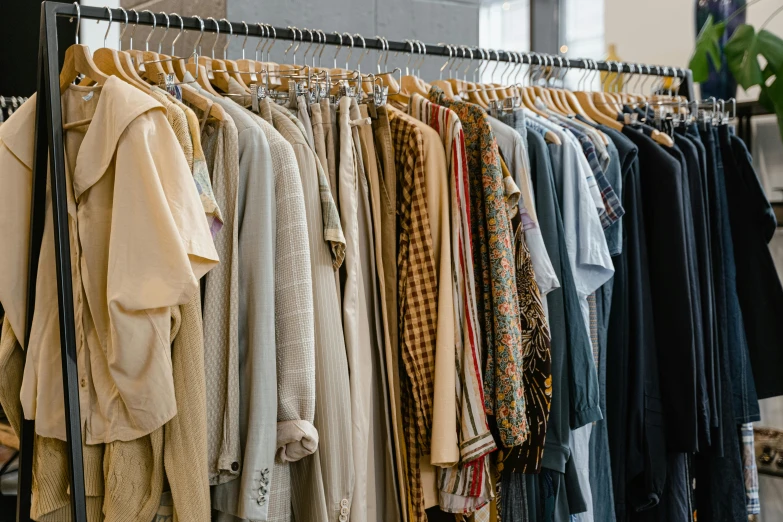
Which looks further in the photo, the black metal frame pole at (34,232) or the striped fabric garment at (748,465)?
the striped fabric garment at (748,465)

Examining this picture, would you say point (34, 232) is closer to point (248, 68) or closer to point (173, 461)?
point (173, 461)

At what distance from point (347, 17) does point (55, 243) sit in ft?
4.43

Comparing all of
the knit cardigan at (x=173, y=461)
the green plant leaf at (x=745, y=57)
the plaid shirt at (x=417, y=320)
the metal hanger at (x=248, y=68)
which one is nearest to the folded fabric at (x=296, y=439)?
the knit cardigan at (x=173, y=461)

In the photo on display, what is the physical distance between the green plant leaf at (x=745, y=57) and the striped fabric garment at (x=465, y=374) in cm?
133

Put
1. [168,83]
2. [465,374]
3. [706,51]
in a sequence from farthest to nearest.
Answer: [706,51] < [465,374] < [168,83]

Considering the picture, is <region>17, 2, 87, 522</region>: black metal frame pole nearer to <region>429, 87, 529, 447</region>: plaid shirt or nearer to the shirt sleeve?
the shirt sleeve

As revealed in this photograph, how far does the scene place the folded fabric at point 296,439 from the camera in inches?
53.7

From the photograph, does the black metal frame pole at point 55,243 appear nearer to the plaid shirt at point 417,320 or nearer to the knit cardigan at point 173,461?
the knit cardigan at point 173,461

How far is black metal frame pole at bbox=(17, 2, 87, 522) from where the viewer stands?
50.6 inches

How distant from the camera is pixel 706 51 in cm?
277

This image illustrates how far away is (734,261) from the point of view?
2.19m

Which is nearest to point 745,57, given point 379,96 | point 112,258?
point 379,96

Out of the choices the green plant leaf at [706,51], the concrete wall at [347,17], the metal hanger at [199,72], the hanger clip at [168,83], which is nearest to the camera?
the hanger clip at [168,83]

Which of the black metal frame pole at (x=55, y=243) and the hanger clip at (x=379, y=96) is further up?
the hanger clip at (x=379, y=96)
